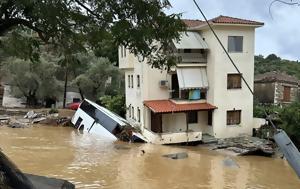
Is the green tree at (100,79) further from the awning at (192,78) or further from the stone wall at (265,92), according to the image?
the awning at (192,78)

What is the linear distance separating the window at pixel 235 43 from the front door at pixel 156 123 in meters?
6.61

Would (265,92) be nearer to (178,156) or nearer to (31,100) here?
(178,156)

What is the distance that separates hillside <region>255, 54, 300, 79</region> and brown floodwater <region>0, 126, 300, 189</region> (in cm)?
2064

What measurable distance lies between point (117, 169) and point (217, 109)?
1050 cm

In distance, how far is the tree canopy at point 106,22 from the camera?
26.0 feet

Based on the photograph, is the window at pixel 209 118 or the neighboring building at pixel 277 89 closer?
the window at pixel 209 118

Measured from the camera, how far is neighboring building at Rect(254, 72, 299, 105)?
34875mm

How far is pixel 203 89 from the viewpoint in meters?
30.5

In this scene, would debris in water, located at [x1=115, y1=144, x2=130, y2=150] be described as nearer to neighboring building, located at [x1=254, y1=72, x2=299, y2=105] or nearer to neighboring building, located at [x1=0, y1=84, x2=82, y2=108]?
neighboring building, located at [x1=254, y1=72, x2=299, y2=105]

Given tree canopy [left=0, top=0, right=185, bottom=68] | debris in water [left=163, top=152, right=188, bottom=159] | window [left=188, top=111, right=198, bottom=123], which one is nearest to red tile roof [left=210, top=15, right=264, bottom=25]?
window [left=188, top=111, right=198, bottom=123]

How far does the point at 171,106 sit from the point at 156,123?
2.03 meters

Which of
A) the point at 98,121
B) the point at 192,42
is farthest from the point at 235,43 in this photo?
the point at 98,121

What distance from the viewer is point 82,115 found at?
36.5 meters

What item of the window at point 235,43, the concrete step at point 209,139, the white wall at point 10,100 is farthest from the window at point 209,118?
the white wall at point 10,100
